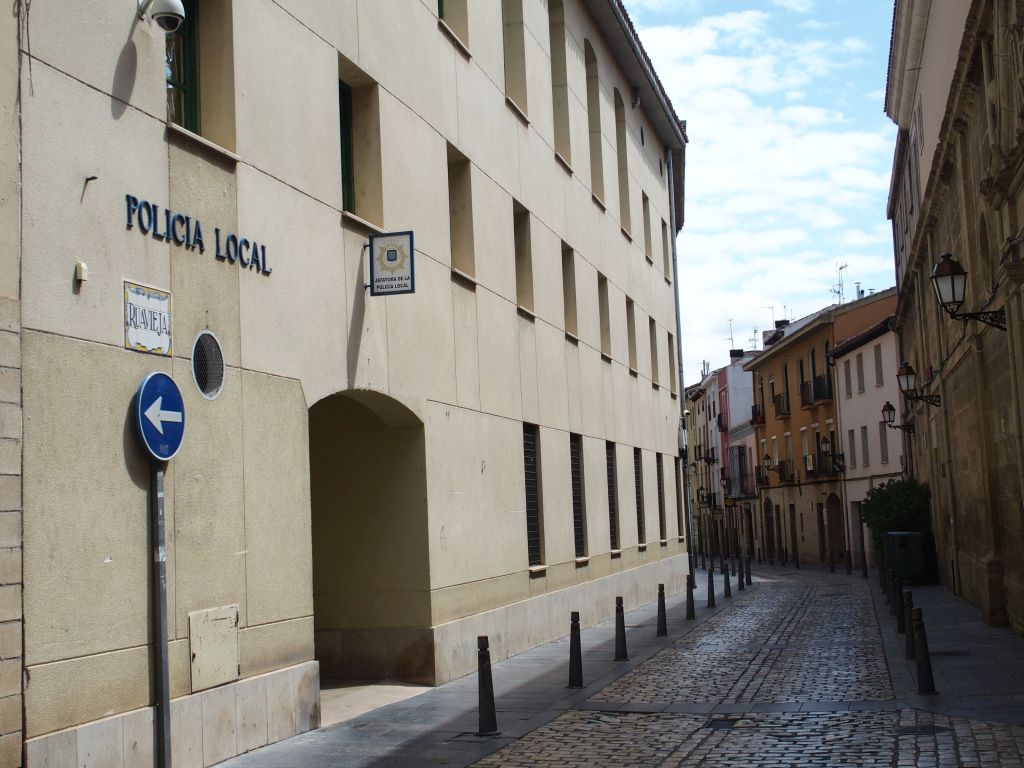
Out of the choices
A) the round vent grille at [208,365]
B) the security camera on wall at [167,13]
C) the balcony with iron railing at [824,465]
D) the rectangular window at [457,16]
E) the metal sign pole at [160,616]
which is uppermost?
the rectangular window at [457,16]

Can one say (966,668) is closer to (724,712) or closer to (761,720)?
(724,712)

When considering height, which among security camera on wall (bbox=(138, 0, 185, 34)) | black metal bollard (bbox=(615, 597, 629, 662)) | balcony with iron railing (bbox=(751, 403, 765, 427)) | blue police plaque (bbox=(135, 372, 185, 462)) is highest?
balcony with iron railing (bbox=(751, 403, 765, 427))

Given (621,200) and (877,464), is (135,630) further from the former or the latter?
(877,464)

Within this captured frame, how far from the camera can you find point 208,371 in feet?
31.5

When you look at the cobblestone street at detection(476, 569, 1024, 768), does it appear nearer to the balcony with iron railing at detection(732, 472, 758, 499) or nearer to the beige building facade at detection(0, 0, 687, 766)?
the beige building facade at detection(0, 0, 687, 766)

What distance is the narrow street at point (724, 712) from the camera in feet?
30.5

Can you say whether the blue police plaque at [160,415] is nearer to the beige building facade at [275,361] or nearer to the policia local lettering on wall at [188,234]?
the beige building facade at [275,361]

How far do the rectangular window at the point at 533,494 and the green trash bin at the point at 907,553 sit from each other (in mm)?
13042

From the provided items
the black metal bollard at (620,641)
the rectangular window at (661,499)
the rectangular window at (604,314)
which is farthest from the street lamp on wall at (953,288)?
the rectangular window at (661,499)

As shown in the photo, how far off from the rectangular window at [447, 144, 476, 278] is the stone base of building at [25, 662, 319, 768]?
702 centimetres

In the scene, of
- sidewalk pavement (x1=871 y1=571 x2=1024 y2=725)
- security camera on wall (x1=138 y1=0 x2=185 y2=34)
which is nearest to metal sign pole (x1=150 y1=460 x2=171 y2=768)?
security camera on wall (x1=138 y1=0 x2=185 y2=34)

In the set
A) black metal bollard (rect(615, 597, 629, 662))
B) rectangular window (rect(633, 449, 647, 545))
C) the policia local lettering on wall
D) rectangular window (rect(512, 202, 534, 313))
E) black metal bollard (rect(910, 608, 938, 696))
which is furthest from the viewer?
rectangular window (rect(633, 449, 647, 545))

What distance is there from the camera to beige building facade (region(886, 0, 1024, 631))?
46.0 ft

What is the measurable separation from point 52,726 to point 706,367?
97.5 meters
